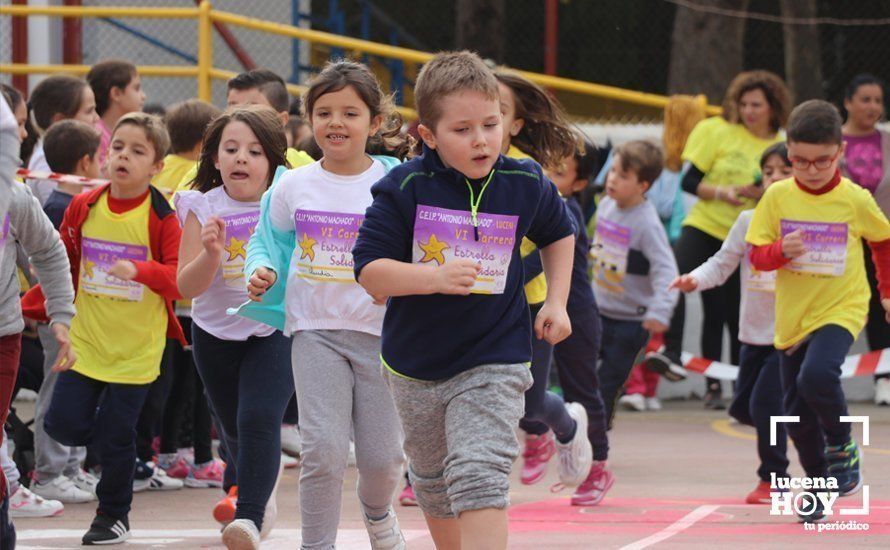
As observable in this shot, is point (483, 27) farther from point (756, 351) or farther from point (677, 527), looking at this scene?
point (677, 527)

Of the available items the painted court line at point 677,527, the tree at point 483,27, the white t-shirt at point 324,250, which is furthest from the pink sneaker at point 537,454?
the tree at point 483,27

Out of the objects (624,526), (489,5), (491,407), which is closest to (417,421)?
(491,407)

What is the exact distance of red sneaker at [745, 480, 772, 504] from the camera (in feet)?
24.7

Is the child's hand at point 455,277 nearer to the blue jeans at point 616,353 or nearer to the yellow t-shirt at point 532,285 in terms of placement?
the yellow t-shirt at point 532,285

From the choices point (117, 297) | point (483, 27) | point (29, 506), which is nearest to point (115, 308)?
point (117, 297)

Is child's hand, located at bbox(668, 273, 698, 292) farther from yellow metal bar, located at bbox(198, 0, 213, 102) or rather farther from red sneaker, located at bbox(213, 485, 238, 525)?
yellow metal bar, located at bbox(198, 0, 213, 102)

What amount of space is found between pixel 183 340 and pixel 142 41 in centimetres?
1016

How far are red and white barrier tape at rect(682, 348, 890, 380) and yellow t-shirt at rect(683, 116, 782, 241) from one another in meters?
0.88

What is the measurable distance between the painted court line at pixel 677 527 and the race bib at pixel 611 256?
2.31 m

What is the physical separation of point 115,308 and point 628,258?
350 centimetres

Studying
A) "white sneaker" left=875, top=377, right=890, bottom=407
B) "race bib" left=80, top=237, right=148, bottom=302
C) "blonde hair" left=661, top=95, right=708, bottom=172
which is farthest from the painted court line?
"blonde hair" left=661, top=95, right=708, bottom=172

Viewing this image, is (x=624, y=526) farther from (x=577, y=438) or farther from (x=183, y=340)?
(x=183, y=340)

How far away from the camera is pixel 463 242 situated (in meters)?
4.96

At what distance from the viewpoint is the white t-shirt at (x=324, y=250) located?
558 centimetres
